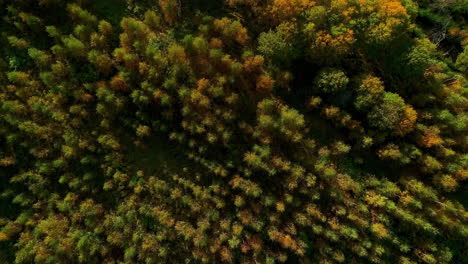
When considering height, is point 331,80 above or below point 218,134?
above

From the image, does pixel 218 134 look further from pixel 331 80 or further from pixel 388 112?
pixel 388 112

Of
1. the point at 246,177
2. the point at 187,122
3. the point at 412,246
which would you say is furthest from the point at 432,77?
the point at 187,122

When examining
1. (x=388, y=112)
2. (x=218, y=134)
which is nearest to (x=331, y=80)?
(x=388, y=112)

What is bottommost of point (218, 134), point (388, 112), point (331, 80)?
point (218, 134)

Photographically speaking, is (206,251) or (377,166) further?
(377,166)

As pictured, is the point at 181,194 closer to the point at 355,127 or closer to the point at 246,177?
the point at 246,177

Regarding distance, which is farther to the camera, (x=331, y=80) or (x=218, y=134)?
(x=331, y=80)

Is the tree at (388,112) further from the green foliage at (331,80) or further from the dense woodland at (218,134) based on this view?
the green foliage at (331,80)

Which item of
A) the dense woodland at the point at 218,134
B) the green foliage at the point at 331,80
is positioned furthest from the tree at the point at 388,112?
the green foliage at the point at 331,80
